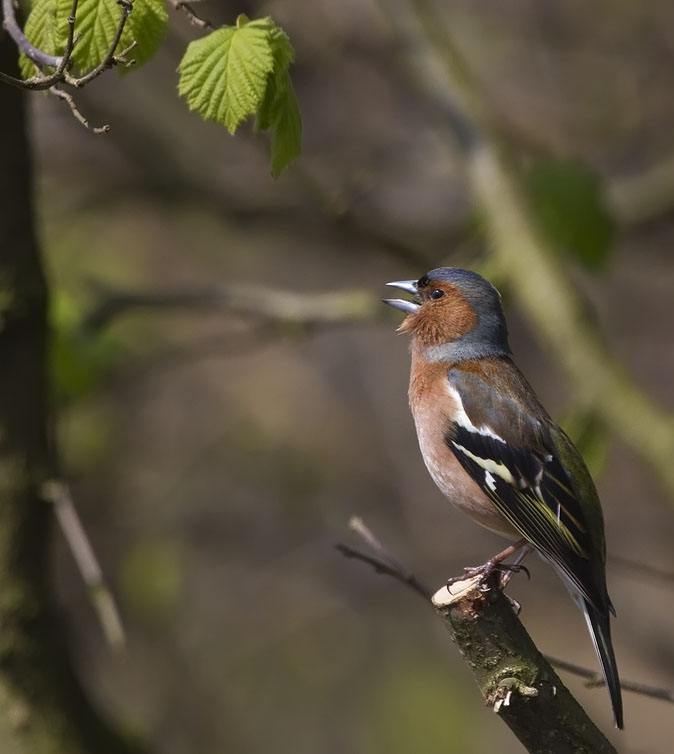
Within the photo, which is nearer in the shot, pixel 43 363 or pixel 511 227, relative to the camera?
pixel 43 363

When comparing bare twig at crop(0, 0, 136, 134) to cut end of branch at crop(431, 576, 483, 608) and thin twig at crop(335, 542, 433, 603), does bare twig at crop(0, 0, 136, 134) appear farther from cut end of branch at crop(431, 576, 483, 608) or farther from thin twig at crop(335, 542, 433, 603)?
cut end of branch at crop(431, 576, 483, 608)

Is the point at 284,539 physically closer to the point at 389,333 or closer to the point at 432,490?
the point at 432,490

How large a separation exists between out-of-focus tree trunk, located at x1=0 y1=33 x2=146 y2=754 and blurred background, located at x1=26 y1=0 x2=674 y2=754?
7.82ft

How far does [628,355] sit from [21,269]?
30.7 feet

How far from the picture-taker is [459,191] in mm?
10742

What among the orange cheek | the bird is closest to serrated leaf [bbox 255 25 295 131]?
the bird

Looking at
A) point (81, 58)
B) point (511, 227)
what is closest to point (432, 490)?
point (511, 227)

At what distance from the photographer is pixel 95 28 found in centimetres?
305

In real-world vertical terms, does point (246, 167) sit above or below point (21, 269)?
below

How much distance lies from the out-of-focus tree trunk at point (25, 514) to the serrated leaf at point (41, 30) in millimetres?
1289

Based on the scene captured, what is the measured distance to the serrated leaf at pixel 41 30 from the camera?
305 centimetres

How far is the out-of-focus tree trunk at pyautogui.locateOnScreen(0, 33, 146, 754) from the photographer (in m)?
4.30

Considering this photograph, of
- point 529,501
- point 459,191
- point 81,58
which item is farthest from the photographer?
point 459,191

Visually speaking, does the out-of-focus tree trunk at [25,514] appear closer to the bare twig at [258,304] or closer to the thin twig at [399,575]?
the thin twig at [399,575]
